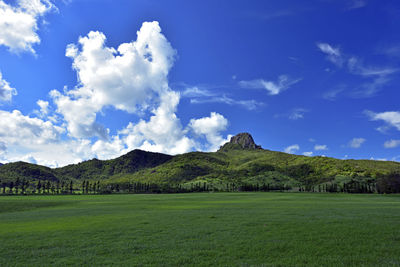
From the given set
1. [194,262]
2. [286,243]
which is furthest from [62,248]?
[286,243]

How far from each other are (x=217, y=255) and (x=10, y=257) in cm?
1652

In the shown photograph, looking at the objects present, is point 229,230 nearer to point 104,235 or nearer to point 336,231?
point 336,231

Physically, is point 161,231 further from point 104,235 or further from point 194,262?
point 194,262

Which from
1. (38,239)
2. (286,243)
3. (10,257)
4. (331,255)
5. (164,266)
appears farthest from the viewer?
(38,239)

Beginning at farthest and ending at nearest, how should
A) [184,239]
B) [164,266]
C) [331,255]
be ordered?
[184,239] < [331,255] < [164,266]

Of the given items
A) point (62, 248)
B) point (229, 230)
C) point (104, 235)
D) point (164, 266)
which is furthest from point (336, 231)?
point (62, 248)

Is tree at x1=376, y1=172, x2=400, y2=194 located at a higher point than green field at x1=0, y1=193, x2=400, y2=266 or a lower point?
lower

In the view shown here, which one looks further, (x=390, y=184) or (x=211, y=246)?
(x=390, y=184)

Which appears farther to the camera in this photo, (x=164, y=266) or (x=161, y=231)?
(x=161, y=231)

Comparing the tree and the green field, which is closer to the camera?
the green field

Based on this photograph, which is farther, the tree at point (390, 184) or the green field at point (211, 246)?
the tree at point (390, 184)

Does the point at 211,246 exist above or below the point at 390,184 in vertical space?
above

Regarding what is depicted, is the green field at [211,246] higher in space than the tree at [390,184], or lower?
higher

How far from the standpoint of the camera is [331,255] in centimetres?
1831
